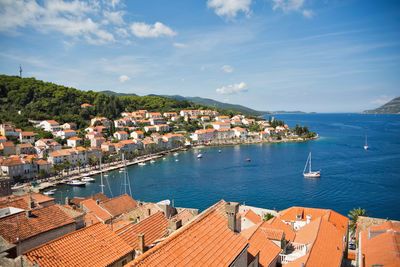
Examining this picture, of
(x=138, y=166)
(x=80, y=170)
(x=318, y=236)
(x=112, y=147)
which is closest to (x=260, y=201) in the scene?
(x=318, y=236)

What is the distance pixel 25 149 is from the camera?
58.0 meters

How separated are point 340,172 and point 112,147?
54520 mm

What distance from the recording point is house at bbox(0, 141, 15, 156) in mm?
56094

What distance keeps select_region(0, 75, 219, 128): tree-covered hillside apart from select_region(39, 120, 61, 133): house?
4056 millimetres

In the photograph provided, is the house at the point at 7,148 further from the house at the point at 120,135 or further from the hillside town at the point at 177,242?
the hillside town at the point at 177,242

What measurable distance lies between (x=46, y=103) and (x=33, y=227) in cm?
9098

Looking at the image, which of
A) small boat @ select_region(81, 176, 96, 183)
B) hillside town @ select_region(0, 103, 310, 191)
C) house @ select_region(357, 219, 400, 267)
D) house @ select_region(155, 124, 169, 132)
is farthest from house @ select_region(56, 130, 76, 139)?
house @ select_region(357, 219, 400, 267)

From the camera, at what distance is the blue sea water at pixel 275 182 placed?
35.1m

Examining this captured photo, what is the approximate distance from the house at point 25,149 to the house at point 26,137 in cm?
512

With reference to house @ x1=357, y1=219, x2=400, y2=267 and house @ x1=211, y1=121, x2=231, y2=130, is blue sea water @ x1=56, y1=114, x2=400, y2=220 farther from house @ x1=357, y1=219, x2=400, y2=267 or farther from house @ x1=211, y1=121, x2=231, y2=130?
house @ x1=211, y1=121, x2=231, y2=130

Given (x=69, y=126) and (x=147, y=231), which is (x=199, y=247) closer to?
(x=147, y=231)

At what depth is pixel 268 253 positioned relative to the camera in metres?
11.0

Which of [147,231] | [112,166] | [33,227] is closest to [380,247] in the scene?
A: [147,231]

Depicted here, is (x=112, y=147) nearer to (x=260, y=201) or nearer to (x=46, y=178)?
(x=46, y=178)
